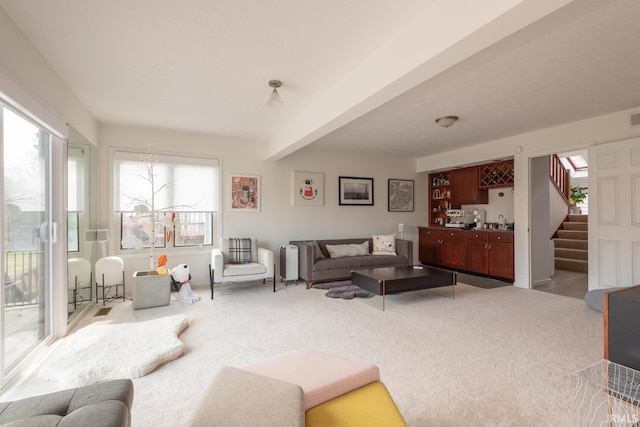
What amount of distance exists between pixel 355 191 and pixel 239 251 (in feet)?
8.98

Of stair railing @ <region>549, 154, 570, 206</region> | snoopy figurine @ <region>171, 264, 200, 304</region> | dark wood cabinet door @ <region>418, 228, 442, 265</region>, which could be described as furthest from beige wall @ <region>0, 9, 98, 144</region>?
stair railing @ <region>549, 154, 570, 206</region>

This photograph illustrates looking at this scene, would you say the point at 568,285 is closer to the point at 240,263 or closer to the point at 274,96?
the point at 240,263

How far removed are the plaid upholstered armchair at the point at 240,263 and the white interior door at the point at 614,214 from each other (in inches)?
176

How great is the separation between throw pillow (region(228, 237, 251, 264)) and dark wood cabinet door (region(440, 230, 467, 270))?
4006 mm

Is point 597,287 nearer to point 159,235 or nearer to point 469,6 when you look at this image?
point 469,6

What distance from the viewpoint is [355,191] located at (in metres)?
6.39

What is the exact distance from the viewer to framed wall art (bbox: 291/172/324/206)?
5777 mm

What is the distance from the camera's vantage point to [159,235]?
4.87 meters

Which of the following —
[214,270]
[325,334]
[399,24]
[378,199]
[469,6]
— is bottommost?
[325,334]

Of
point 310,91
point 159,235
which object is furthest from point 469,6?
point 159,235

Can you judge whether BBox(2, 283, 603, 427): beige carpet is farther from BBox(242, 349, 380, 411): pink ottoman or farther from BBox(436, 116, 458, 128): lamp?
BBox(436, 116, 458, 128): lamp

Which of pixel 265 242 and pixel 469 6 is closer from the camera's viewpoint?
pixel 469 6

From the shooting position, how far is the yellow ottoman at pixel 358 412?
121 cm

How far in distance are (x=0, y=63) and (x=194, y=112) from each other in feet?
6.98
